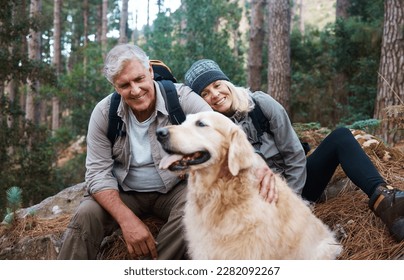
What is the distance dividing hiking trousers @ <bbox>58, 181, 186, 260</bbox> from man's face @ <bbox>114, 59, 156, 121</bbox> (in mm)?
715

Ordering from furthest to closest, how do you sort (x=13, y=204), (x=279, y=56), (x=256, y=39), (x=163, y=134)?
1. (x=256, y=39)
2. (x=279, y=56)
3. (x=13, y=204)
4. (x=163, y=134)

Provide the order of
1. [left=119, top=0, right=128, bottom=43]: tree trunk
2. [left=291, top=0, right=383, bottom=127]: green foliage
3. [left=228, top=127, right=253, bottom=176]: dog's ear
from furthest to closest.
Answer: [left=119, top=0, right=128, bottom=43]: tree trunk → [left=291, top=0, right=383, bottom=127]: green foliage → [left=228, top=127, right=253, bottom=176]: dog's ear

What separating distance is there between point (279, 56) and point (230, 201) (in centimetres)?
706

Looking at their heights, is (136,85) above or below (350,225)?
above

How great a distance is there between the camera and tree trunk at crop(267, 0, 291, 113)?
29.6 feet

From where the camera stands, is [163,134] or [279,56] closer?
[163,134]

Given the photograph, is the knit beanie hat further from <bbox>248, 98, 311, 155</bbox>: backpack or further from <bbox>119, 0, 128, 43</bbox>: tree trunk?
<bbox>119, 0, 128, 43</bbox>: tree trunk

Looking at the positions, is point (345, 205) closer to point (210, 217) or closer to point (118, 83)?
point (210, 217)

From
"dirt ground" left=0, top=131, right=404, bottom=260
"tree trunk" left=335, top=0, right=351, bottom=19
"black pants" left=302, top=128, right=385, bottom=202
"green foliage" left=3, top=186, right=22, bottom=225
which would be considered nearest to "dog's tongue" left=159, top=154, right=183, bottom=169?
"dirt ground" left=0, top=131, right=404, bottom=260

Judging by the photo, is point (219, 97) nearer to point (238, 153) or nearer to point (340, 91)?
point (238, 153)

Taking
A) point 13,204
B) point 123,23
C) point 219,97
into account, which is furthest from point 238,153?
point 123,23

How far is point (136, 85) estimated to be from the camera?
300 cm

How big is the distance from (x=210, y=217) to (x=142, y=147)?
866mm

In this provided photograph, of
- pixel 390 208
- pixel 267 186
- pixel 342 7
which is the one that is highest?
pixel 342 7
